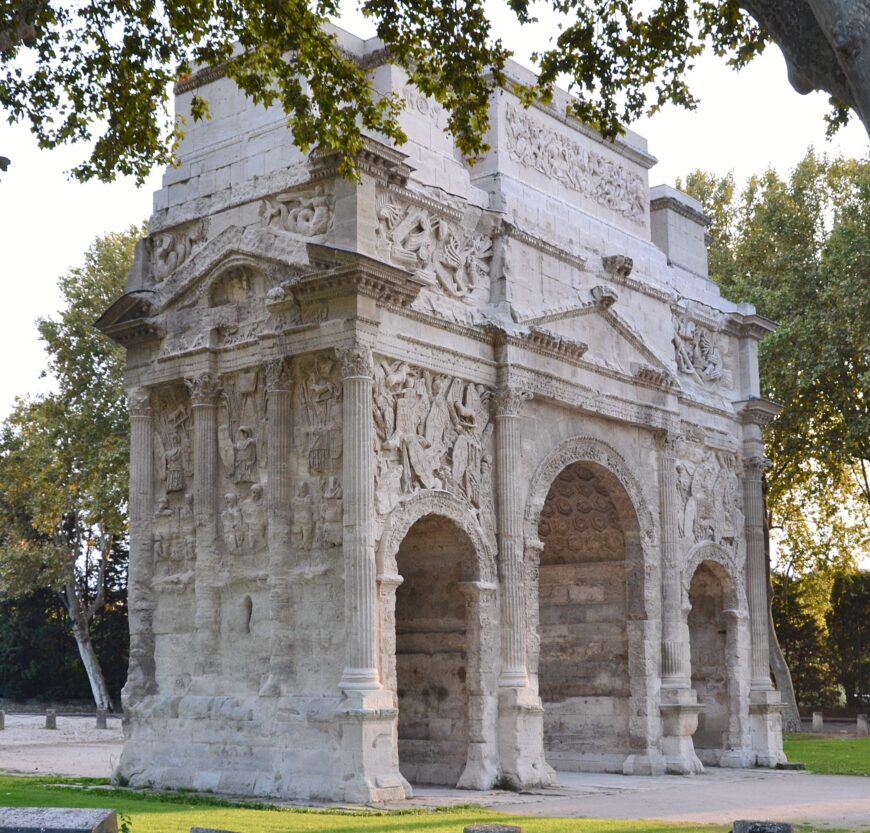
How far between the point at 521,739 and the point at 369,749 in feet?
9.60

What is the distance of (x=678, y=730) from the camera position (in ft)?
68.3

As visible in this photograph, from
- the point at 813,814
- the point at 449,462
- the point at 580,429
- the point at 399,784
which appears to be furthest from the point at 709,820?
the point at 580,429

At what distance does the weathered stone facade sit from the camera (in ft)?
53.7

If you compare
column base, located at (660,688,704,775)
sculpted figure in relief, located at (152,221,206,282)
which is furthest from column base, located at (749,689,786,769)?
sculpted figure in relief, located at (152,221,206,282)

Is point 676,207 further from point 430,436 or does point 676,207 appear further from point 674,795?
point 674,795

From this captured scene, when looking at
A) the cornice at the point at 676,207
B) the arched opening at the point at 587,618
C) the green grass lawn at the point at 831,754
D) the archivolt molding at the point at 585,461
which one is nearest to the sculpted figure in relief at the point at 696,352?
the cornice at the point at 676,207

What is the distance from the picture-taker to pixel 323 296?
16672 mm

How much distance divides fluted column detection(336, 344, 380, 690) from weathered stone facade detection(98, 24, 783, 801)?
0.12 feet

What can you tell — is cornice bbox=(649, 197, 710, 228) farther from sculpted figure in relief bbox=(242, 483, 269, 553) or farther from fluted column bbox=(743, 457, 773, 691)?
sculpted figure in relief bbox=(242, 483, 269, 553)

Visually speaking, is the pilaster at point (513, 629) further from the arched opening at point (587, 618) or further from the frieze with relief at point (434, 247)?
the arched opening at point (587, 618)

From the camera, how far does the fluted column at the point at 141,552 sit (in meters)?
18.1

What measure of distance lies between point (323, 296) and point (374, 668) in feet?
15.2

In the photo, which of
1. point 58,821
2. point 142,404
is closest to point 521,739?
point 142,404

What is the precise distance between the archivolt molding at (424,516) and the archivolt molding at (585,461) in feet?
2.98
